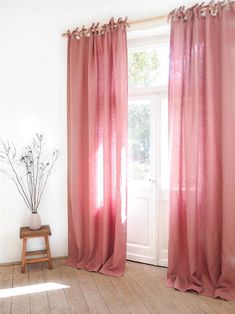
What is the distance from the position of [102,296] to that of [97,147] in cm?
151

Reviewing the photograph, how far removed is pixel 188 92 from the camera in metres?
2.73

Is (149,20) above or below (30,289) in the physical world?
above

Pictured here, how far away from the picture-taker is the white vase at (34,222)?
10.4 feet

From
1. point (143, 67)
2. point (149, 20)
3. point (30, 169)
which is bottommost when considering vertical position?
point (30, 169)

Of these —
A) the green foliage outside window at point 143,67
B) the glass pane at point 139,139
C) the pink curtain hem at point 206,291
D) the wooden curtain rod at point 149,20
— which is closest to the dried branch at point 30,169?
the glass pane at point 139,139

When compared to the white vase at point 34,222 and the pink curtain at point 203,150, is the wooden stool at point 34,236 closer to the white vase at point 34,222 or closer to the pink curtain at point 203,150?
the white vase at point 34,222

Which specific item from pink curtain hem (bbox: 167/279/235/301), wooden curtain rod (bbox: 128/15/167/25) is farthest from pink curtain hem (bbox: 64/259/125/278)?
wooden curtain rod (bbox: 128/15/167/25)

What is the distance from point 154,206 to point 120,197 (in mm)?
479

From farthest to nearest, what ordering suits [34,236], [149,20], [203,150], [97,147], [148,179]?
[148,179] → [97,147] → [34,236] → [149,20] → [203,150]

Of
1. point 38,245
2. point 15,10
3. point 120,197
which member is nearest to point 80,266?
point 38,245

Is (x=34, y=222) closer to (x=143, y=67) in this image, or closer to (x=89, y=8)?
(x=143, y=67)

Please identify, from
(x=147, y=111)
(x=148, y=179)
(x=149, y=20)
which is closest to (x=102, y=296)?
(x=148, y=179)

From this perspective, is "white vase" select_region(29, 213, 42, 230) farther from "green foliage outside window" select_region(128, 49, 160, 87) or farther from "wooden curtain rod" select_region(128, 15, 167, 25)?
"wooden curtain rod" select_region(128, 15, 167, 25)

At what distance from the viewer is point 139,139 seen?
3.31m
